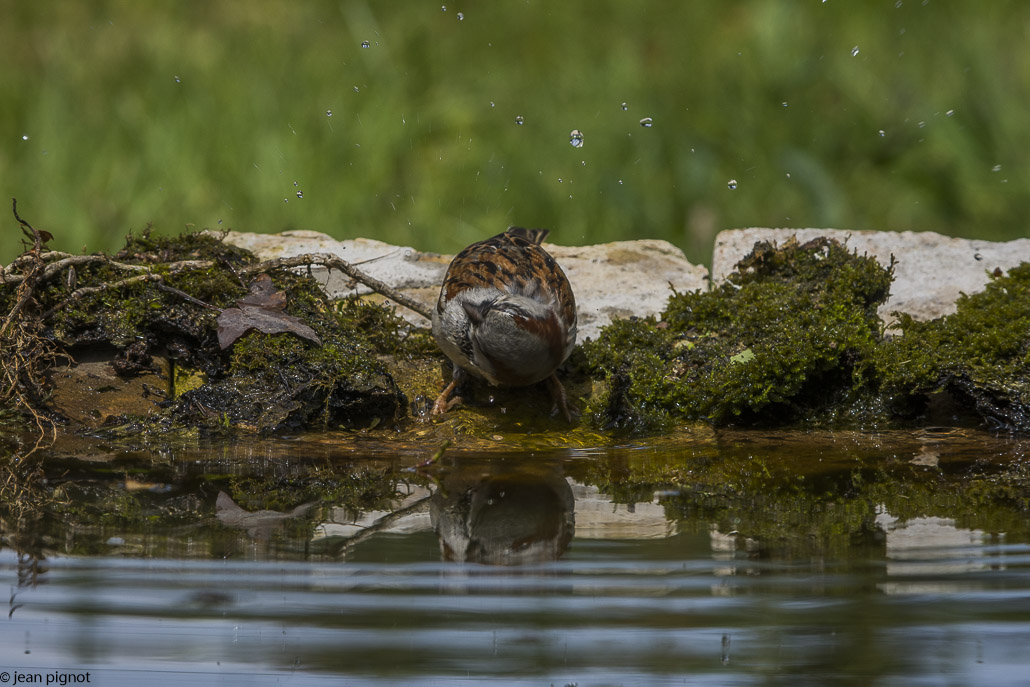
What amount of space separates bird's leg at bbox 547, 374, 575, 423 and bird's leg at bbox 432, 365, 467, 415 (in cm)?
40

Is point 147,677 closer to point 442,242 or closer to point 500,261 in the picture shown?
point 500,261

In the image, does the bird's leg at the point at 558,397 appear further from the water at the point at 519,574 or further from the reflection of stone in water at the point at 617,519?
the reflection of stone in water at the point at 617,519

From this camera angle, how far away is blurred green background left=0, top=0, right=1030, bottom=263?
766cm

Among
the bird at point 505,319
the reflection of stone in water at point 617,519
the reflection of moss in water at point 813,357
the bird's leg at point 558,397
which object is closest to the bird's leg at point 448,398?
the bird at point 505,319

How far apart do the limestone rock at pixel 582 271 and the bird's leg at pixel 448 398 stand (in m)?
0.65

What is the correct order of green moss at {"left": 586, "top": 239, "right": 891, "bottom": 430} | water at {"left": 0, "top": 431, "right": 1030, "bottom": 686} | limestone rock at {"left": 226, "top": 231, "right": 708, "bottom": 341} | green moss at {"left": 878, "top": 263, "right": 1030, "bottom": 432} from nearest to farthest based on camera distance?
water at {"left": 0, "top": 431, "right": 1030, "bottom": 686}, green moss at {"left": 878, "top": 263, "right": 1030, "bottom": 432}, green moss at {"left": 586, "top": 239, "right": 891, "bottom": 430}, limestone rock at {"left": 226, "top": 231, "right": 708, "bottom": 341}

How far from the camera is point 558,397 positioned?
188 inches

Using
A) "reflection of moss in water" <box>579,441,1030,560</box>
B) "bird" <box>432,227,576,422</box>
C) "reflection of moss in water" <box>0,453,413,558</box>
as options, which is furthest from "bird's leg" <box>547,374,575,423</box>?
"reflection of moss in water" <box>0,453,413,558</box>

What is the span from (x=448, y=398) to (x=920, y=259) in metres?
2.66

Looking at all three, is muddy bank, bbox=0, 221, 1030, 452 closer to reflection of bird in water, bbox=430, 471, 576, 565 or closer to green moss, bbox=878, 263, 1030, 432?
green moss, bbox=878, 263, 1030, 432

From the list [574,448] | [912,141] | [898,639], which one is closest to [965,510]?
[898,639]

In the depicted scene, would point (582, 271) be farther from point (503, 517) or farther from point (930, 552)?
point (930, 552)

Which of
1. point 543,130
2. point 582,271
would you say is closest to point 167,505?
point 582,271

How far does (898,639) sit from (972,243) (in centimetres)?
400
